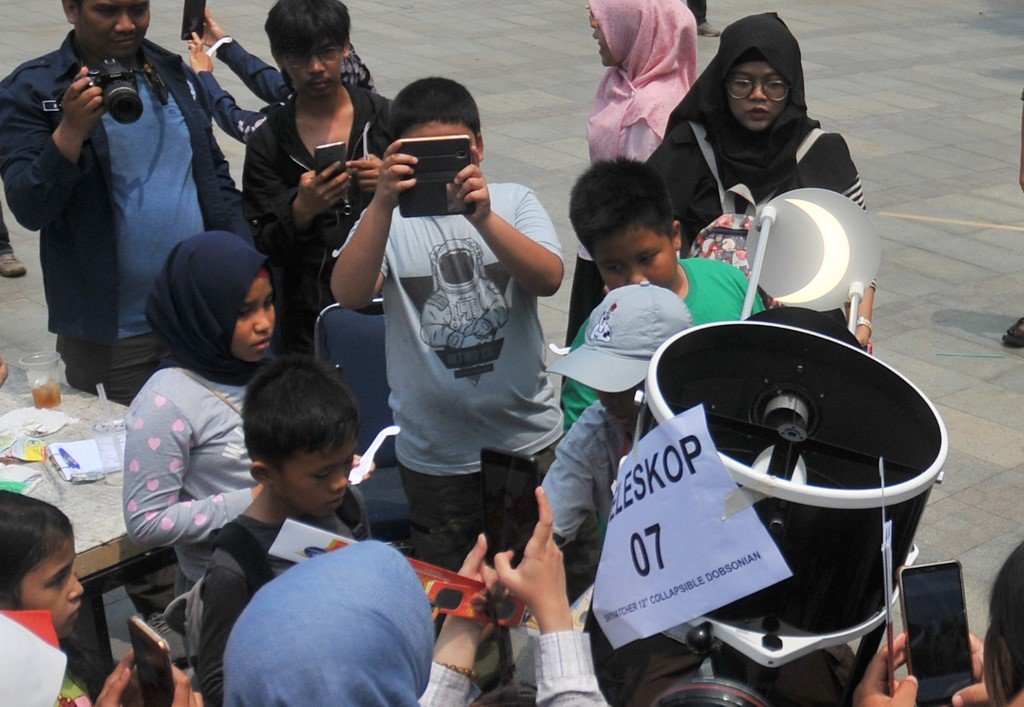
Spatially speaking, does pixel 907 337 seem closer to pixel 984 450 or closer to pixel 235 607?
pixel 984 450

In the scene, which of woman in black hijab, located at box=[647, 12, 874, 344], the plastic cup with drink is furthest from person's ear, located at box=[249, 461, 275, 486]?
woman in black hijab, located at box=[647, 12, 874, 344]

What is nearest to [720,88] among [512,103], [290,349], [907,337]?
[290,349]

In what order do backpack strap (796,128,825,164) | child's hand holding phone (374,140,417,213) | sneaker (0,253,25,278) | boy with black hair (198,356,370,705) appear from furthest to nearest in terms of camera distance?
sneaker (0,253,25,278), backpack strap (796,128,825,164), child's hand holding phone (374,140,417,213), boy with black hair (198,356,370,705)

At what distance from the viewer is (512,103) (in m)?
10.4

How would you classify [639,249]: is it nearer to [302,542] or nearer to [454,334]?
[454,334]

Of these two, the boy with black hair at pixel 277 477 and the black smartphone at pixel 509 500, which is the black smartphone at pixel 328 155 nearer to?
the boy with black hair at pixel 277 477

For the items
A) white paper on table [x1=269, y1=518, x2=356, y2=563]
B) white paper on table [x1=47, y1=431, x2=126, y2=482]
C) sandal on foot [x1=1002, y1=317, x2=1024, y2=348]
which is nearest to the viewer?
white paper on table [x1=269, y1=518, x2=356, y2=563]

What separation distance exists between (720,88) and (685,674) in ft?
7.09

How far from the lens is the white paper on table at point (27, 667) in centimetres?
164

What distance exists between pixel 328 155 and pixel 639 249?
4.21 feet

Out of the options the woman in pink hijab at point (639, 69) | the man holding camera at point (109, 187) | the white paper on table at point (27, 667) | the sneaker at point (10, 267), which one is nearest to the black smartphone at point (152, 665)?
the white paper on table at point (27, 667)

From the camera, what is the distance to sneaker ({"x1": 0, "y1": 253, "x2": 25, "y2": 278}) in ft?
22.3

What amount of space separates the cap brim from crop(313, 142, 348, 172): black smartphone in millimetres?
1583

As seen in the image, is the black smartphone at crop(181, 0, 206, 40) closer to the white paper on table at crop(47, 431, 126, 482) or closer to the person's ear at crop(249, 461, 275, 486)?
the white paper on table at crop(47, 431, 126, 482)
